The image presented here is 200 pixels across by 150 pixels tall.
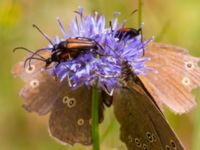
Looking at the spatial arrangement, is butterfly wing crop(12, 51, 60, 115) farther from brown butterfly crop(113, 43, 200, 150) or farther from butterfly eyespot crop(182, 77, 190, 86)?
butterfly eyespot crop(182, 77, 190, 86)

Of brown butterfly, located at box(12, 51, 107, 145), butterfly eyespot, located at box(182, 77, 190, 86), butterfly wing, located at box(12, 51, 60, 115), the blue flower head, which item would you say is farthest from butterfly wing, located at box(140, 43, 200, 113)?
butterfly wing, located at box(12, 51, 60, 115)

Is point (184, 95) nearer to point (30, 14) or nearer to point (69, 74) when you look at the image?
point (69, 74)

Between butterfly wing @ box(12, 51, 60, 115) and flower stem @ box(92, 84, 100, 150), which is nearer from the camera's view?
flower stem @ box(92, 84, 100, 150)

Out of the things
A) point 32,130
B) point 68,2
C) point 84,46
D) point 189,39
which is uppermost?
point 84,46

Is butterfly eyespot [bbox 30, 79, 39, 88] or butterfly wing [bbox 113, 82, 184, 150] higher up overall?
butterfly eyespot [bbox 30, 79, 39, 88]

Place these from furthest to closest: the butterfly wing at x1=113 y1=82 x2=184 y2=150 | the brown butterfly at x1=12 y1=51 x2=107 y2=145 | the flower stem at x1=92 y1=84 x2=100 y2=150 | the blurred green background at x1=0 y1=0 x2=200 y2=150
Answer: the blurred green background at x1=0 y1=0 x2=200 y2=150 < the brown butterfly at x1=12 y1=51 x2=107 y2=145 < the butterfly wing at x1=113 y1=82 x2=184 y2=150 < the flower stem at x1=92 y1=84 x2=100 y2=150

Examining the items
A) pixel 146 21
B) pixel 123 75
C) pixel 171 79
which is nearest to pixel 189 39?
pixel 146 21

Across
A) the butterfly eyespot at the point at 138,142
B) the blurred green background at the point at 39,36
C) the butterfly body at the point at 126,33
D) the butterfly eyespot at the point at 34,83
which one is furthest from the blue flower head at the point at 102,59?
the blurred green background at the point at 39,36

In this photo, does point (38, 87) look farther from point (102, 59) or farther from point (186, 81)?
point (186, 81)
